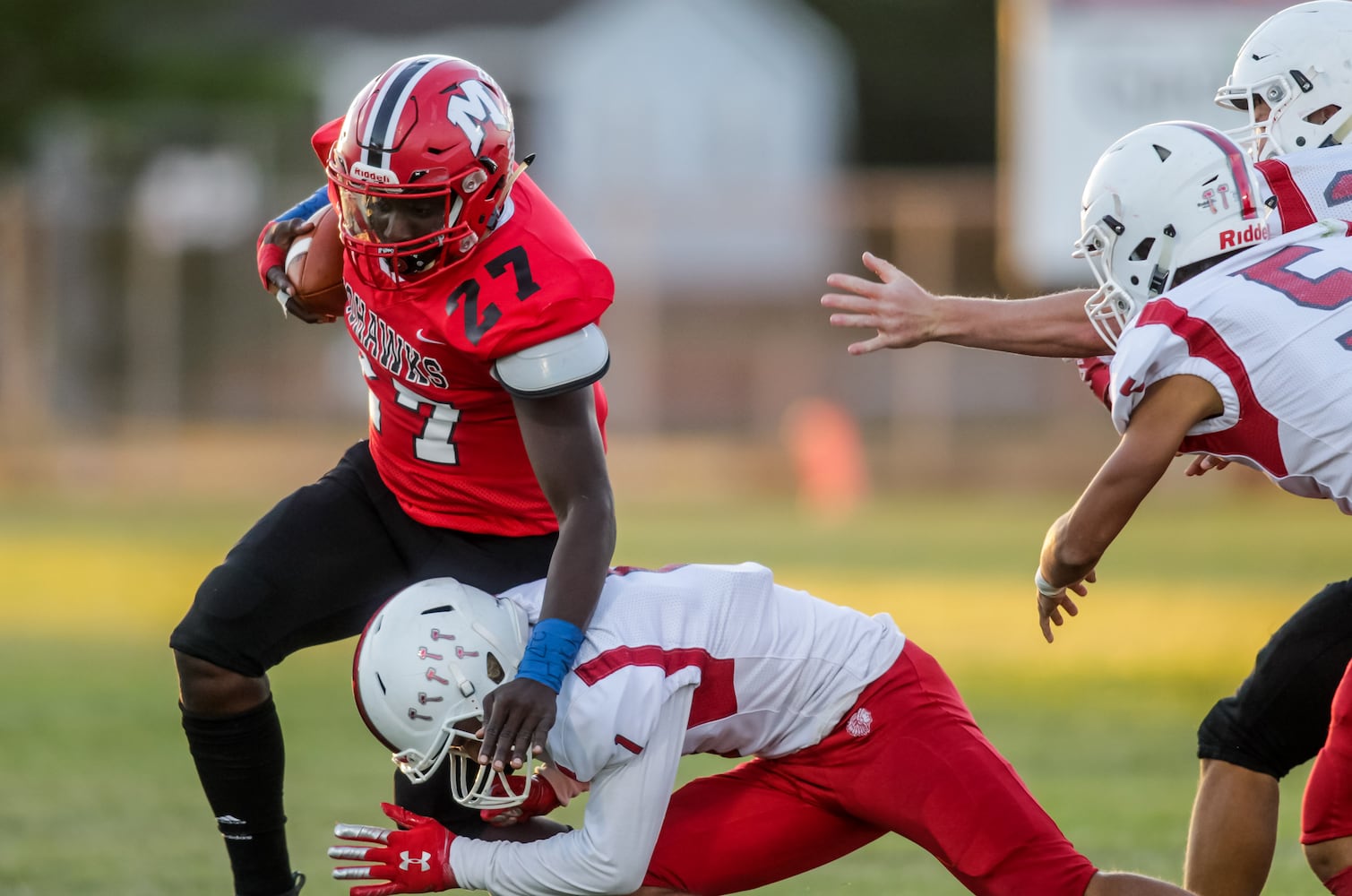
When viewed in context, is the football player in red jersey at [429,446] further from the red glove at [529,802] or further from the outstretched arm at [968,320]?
the outstretched arm at [968,320]

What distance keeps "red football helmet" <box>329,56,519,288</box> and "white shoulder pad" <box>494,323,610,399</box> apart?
326mm

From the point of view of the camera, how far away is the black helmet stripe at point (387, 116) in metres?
3.71

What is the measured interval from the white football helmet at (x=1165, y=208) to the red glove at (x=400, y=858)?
5.52 feet

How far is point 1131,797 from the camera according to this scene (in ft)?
20.3

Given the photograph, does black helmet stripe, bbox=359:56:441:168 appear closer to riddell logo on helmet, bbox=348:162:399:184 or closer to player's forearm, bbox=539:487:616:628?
riddell logo on helmet, bbox=348:162:399:184

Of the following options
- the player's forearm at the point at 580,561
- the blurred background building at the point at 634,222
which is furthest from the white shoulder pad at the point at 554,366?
the blurred background building at the point at 634,222

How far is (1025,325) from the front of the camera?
392cm

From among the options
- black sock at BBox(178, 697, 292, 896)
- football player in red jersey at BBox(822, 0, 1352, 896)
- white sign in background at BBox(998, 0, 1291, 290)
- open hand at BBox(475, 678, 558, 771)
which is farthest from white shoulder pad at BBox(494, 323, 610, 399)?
white sign in background at BBox(998, 0, 1291, 290)

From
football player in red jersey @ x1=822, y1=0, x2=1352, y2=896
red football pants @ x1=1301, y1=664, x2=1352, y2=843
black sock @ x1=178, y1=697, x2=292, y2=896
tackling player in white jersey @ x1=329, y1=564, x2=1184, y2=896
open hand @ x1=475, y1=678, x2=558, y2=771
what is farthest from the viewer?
black sock @ x1=178, y1=697, x2=292, y2=896

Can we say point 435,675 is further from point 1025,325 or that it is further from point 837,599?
point 837,599

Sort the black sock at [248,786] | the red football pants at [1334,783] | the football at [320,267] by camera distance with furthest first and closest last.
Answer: the football at [320,267] < the black sock at [248,786] < the red football pants at [1334,783]

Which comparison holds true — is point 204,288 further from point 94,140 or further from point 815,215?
point 815,215

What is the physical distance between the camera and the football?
4395mm

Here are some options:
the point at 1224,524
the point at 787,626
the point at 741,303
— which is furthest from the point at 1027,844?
the point at 741,303
